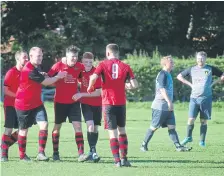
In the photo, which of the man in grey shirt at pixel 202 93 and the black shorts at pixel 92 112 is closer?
the black shorts at pixel 92 112

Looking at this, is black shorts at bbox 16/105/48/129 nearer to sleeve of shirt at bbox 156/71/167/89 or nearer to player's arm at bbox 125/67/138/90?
player's arm at bbox 125/67/138/90

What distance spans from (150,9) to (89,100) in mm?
28796

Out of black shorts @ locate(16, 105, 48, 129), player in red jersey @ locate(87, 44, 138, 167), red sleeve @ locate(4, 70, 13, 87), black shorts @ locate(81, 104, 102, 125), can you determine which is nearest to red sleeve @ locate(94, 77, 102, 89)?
black shorts @ locate(81, 104, 102, 125)

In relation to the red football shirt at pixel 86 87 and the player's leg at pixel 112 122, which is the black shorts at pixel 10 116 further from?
the player's leg at pixel 112 122

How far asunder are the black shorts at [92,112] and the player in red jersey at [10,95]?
1269mm

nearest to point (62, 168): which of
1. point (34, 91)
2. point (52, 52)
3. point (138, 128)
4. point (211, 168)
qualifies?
point (34, 91)

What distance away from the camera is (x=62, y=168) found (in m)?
11.8

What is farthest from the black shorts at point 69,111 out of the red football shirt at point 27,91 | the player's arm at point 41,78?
the player's arm at point 41,78

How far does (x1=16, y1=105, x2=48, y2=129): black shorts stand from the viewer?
12.6 metres

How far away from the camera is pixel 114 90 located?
12.1 meters

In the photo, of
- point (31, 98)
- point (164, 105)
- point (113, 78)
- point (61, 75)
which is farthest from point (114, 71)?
point (164, 105)

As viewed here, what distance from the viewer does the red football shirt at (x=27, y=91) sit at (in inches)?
492

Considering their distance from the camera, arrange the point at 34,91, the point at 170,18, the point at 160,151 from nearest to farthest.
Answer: the point at 34,91 < the point at 160,151 < the point at 170,18

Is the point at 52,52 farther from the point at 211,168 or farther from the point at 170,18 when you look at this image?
the point at 211,168
